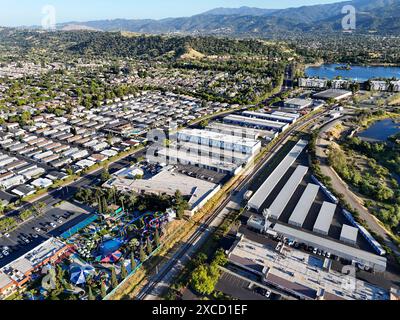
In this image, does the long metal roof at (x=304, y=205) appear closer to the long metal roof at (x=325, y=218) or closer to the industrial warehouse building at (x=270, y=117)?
the long metal roof at (x=325, y=218)

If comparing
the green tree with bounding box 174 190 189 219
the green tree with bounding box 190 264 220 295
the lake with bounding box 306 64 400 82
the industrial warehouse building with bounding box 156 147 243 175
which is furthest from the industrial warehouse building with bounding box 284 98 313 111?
the green tree with bounding box 190 264 220 295

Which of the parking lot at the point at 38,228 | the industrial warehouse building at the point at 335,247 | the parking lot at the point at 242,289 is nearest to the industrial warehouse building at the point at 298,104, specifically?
the industrial warehouse building at the point at 335,247

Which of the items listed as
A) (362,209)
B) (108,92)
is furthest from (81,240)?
(108,92)

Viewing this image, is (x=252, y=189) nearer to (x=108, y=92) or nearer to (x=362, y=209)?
(x=362, y=209)

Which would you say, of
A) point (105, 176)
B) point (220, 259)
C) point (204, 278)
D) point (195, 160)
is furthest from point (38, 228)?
point (195, 160)

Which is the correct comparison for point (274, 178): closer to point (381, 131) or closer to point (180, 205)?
point (180, 205)

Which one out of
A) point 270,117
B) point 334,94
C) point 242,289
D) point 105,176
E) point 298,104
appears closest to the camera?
point 242,289
